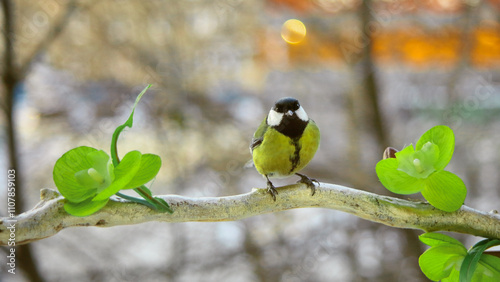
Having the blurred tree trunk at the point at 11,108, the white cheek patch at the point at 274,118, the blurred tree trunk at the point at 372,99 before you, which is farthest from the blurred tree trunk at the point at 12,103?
the blurred tree trunk at the point at 372,99

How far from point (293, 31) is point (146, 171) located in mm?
711

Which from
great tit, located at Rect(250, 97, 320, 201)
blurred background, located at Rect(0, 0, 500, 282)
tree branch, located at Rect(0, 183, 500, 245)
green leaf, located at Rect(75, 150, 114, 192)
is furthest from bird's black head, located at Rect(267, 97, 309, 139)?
blurred background, located at Rect(0, 0, 500, 282)

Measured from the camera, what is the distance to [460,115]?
0.89 metres

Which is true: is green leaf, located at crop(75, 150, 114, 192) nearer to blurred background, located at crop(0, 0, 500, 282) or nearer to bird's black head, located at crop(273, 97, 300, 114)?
bird's black head, located at crop(273, 97, 300, 114)

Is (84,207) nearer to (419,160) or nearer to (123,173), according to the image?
(123,173)

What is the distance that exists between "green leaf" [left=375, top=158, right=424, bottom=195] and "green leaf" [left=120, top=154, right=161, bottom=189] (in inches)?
5.8

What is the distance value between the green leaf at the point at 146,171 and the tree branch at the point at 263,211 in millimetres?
22

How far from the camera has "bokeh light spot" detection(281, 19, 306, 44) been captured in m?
0.91

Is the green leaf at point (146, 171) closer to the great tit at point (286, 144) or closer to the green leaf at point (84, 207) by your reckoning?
the green leaf at point (84, 207)

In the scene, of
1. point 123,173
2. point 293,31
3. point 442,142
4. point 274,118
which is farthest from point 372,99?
point 123,173

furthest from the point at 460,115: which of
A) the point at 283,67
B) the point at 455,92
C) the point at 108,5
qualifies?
the point at 108,5

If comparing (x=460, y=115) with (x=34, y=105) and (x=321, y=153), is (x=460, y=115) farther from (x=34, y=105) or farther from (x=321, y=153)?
(x=34, y=105)

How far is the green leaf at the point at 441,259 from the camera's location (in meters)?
0.31

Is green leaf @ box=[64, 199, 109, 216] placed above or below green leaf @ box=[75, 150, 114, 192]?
below
